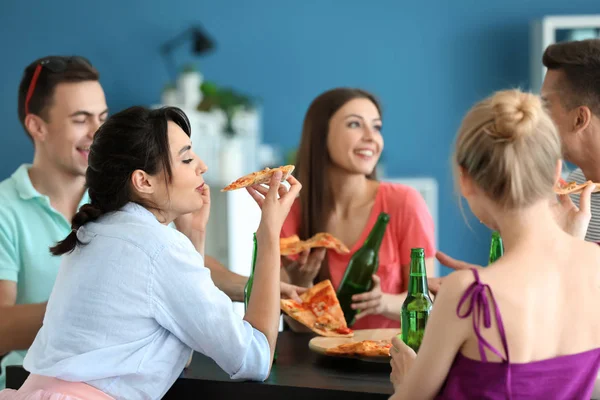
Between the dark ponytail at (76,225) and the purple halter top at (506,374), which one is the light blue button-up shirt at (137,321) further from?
the purple halter top at (506,374)

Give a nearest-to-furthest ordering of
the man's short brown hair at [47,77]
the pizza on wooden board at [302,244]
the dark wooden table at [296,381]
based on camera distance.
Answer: the dark wooden table at [296,381] → the pizza on wooden board at [302,244] → the man's short brown hair at [47,77]

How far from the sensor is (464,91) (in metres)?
5.29

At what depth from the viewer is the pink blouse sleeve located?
2.58m

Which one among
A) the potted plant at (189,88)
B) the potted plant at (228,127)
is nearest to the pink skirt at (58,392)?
the potted plant at (228,127)

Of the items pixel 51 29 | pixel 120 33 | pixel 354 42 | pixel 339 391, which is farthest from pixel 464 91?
pixel 339 391

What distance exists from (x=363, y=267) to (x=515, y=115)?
3.74 feet

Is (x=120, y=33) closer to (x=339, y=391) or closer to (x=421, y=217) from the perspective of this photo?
(x=421, y=217)

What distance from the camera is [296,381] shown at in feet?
5.37

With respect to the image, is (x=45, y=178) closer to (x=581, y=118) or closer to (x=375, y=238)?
(x=375, y=238)

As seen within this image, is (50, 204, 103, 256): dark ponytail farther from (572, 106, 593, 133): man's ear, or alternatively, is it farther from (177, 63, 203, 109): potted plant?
(177, 63, 203, 109): potted plant

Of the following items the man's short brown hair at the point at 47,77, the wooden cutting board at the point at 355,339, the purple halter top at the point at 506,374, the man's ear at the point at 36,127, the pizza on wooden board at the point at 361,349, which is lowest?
the wooden cutting board at the point at 355,339

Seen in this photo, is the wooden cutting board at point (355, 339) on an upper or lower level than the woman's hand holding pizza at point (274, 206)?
lower

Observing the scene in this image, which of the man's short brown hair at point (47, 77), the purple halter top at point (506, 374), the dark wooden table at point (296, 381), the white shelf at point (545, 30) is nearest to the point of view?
the purple halter top at point (506, 374)

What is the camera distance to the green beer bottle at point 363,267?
235 centimetres
